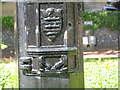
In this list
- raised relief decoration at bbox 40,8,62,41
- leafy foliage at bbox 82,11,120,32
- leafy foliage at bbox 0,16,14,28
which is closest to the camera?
raised relief decoration at bbox 40,8,62,41

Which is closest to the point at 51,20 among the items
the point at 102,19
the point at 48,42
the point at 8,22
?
the point at 48,42

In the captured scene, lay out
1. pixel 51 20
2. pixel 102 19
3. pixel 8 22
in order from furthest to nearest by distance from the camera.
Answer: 1. pixel 102 19
2. pixel 8 22
3. pixel 51 20

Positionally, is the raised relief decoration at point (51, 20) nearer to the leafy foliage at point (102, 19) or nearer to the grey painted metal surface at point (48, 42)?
the grey painted metal surface at point (48, 42)

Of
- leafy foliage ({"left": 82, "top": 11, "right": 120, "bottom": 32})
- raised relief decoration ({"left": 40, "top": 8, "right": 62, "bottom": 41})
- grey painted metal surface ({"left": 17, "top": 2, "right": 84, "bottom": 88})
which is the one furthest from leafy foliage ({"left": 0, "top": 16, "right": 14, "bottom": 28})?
raised relief decoration ({"left": 40, "top": 8, "right": 62, "bottom": 41})

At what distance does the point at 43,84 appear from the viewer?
3.19m

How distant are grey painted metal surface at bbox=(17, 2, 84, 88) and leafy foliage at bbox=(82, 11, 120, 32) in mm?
11078

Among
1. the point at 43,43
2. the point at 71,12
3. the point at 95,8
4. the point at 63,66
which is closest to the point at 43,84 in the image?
the point at 63,66

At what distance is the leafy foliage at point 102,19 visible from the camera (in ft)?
46.7

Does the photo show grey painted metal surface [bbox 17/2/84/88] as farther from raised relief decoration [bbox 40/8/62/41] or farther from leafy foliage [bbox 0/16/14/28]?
leafy foliage [bbox 0/16/14/28]

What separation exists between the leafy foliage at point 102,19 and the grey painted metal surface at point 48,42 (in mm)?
11078

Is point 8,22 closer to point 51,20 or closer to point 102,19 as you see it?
point 102,19

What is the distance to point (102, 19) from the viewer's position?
14.6 meters

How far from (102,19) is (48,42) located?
11.9m

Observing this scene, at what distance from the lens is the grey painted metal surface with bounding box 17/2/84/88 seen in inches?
123
